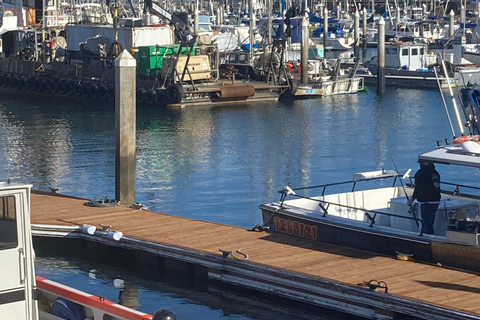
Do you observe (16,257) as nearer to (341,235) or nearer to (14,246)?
(14,246)

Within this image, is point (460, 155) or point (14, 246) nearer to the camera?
point (14, 246)

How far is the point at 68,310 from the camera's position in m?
10.9

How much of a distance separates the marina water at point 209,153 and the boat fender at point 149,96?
1.40 feet

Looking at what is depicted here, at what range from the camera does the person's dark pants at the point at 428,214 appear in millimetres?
14719

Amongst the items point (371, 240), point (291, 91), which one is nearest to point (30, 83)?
point (291, 91)

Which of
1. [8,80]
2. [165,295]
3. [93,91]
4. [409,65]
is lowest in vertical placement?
[165,295]

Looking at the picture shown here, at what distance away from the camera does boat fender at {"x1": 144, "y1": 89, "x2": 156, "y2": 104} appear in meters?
42.8

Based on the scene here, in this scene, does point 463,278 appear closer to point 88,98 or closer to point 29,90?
point 88,98

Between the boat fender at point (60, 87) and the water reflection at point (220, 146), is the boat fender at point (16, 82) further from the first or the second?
the boat fender at point (60, 87)

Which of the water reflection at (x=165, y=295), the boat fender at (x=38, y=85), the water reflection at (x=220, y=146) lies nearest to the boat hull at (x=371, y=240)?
the water reflection at (x=165, y=295)

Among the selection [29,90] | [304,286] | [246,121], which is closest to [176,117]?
[246,121]

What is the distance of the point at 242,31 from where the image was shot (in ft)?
217

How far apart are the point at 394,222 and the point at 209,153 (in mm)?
16958

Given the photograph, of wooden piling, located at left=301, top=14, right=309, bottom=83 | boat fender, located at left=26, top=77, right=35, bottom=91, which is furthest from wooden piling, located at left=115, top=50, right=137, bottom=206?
boat fender, located at left=26, top=77, right=35, bottom=91
